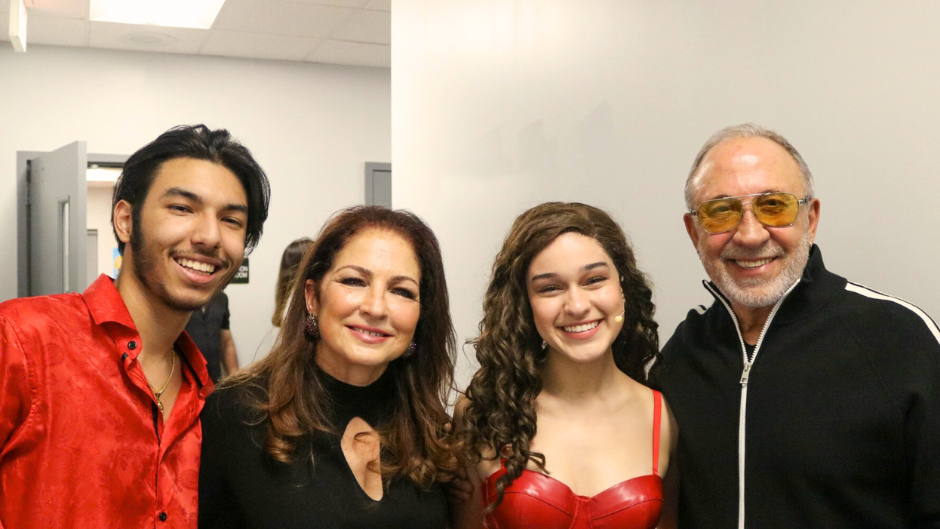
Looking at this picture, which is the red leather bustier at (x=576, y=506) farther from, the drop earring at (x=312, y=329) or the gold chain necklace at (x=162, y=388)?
the gold chain necklace at (x=162, y=388)

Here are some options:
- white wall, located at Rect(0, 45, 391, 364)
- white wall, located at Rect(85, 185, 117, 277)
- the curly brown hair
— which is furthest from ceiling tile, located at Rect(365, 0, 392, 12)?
white wall, located at Rect(85, 185, 117, 277)

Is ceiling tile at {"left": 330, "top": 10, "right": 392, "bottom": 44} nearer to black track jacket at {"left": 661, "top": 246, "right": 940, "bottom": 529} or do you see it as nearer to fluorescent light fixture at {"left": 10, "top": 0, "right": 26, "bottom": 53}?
fluorescent light fixture at {"left": 10, "top": 0, "right": 26, "bottom": 53}

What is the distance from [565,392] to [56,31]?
16.7 ft

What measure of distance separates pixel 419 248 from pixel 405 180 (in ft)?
8.85

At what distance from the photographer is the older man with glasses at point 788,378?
1.65m

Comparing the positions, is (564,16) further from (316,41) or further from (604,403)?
(316,41)

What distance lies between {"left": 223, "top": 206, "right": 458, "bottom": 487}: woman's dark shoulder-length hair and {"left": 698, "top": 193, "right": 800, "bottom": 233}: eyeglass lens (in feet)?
2.40

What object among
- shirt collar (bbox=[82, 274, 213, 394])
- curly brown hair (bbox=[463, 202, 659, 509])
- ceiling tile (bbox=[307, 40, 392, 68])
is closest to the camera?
shirt collar (bbox=[82, 274, 213, 394])

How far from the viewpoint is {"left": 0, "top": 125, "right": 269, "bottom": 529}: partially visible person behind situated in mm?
1612

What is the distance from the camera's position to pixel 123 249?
1.98 m

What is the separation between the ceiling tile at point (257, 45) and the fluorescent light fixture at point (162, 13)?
0.51 ft

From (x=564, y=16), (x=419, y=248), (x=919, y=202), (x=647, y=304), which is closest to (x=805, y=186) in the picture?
(x=919, y=202)

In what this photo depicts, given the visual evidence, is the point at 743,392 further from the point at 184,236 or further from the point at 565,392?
the point at 184,236

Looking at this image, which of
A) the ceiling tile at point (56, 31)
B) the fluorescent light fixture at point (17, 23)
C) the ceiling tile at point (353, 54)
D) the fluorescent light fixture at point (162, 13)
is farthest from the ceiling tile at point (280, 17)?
the fluorescent light fixture at point (17, 23)
